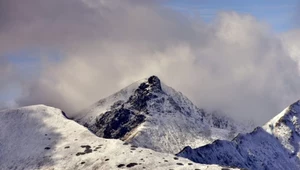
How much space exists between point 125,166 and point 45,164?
32.4 m

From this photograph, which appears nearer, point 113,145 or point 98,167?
point 98,167

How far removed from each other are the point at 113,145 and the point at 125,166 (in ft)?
70.8

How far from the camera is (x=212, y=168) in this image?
17100cm

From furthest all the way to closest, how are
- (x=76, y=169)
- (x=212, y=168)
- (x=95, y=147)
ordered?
(x=95, y=147), (x=76, y=169), (x=212, y=168)

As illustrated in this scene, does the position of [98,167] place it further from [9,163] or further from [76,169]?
[9,163]

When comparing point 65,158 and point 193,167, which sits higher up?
point 65,158

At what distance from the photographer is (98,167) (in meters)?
180

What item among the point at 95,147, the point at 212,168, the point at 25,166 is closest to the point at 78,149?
the point at 95,147

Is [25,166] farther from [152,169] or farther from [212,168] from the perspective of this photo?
[212,168]

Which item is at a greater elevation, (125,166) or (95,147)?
(95,147)

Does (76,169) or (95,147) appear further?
(95,147)

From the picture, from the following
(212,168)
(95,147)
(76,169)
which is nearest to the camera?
(212,168)

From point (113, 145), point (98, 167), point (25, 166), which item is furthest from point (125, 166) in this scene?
point (25, 166)

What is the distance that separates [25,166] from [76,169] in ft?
71.8
